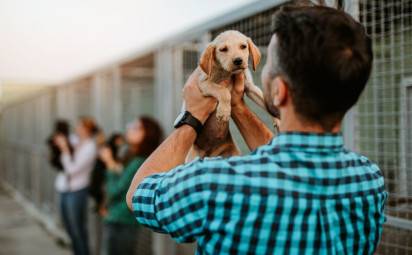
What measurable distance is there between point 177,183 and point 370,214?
0.42 m

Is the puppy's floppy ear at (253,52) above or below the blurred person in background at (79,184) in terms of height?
above

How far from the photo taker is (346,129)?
2.13m

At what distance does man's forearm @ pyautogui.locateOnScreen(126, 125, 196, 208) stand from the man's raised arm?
119mm

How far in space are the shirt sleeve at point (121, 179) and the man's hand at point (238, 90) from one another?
2.69 m

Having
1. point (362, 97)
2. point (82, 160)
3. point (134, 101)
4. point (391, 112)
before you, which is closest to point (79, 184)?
point (82, 160)

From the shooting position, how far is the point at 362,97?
2.17 metres

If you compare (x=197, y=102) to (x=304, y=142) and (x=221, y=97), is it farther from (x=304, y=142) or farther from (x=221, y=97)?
(x=304, y=142)

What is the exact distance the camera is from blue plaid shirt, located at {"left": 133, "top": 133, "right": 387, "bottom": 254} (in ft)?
3.23

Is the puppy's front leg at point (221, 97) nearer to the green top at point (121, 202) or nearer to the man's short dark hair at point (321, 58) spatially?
the man's short dark hair at point (321, 58)

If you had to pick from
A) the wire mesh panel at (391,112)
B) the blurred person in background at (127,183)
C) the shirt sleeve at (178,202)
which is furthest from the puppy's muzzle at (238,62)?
the blurred person in background at (127,183)

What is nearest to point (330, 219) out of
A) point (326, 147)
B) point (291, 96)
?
point (326, 147)

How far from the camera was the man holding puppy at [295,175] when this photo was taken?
3.16ft

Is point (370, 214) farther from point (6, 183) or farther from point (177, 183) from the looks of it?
point (6, 183)

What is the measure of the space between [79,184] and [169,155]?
13.7 feet
